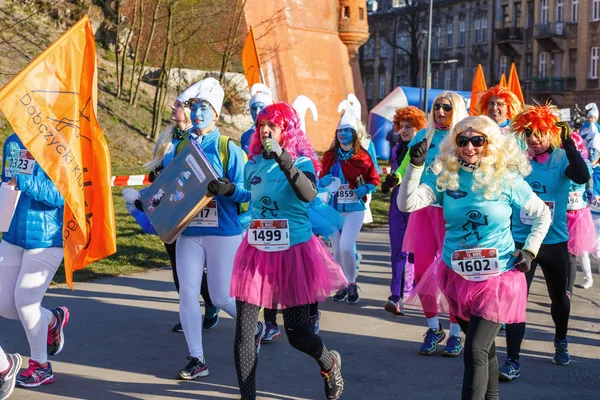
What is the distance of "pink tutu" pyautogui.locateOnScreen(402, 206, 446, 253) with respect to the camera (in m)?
7.81

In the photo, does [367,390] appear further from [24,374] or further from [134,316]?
[134,316]

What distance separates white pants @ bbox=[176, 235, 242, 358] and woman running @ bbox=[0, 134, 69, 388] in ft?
2.98

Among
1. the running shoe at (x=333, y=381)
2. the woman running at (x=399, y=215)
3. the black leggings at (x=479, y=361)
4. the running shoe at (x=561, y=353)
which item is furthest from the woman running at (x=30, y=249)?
the running shoe at (x=561, y=353)

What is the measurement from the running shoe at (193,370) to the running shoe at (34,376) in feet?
3.09

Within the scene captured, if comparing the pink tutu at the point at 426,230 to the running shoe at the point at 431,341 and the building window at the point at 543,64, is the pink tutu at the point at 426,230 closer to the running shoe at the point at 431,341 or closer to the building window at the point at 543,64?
the running shoe at the point at 431,341

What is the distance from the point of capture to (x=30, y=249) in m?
6.41

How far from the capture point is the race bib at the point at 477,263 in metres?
5.52

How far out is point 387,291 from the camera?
1107cm

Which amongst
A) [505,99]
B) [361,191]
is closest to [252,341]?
[505,99]

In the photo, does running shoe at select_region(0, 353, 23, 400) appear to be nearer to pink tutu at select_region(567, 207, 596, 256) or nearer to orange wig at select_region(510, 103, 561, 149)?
orange wig at select_region(510, 103, 561, 149)

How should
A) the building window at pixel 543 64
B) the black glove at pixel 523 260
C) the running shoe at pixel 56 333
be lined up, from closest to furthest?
1. the black glove at pixel 523 260
2. the running shoe at pixel 56 333
3. the building window at pixel 543 64

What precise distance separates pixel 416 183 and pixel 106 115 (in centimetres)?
2611

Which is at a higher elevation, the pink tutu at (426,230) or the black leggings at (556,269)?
the pink tutu at (426,230)

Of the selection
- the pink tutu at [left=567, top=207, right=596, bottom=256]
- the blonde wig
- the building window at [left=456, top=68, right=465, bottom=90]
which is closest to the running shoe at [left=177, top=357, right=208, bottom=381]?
the blonde wig
